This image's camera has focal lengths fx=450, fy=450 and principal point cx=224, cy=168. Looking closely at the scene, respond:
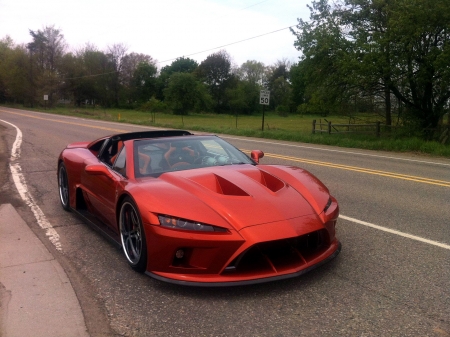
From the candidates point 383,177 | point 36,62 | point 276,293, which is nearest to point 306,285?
point 276,293

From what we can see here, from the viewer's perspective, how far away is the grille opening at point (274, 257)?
3.48m

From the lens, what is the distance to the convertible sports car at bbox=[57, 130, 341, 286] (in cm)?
347

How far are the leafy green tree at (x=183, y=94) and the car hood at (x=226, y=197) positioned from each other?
76454 mm

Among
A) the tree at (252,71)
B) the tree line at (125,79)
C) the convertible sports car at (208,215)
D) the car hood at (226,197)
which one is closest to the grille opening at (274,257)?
the convertible sports car at (208,215)

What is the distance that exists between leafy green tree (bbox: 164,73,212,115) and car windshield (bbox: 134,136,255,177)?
7541 cm

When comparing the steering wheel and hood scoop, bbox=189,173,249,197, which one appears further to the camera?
the steering wheel

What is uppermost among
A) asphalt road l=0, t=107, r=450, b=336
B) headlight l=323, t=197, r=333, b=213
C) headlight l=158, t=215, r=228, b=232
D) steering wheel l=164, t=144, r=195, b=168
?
steering wheel l=164, t=144, r=195, b=168

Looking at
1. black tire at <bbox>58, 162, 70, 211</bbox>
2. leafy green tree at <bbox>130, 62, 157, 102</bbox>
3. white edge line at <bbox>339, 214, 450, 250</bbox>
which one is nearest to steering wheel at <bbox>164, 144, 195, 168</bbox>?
black tire at <bbox>58, 162, 70, 211</bbox>

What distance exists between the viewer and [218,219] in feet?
11.7

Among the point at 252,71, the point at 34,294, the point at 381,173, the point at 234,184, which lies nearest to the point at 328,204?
the point at 234,184

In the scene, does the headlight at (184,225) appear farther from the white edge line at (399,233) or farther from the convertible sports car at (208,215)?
the white edge line at (399,233)

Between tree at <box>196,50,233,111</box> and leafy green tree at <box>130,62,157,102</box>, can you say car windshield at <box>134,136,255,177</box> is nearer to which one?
tree at <box>196,50,233,111</box>

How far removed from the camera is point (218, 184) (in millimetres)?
4164

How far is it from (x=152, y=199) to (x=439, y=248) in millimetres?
3010
